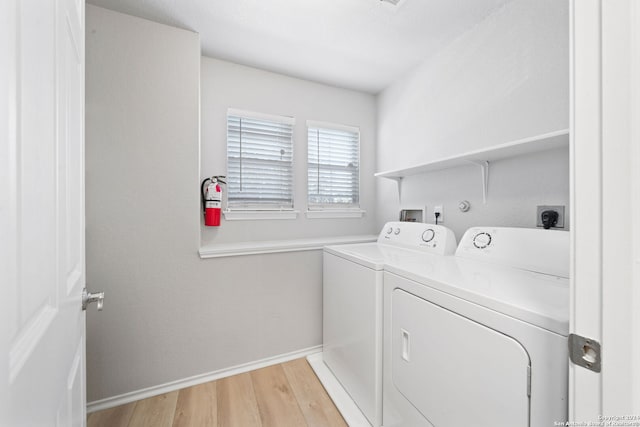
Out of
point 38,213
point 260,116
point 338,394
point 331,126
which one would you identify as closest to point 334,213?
point 331,126

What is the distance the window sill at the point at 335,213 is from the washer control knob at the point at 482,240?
129cm

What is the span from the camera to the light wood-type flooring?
1.50 m

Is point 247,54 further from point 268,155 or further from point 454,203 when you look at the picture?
point 454,203

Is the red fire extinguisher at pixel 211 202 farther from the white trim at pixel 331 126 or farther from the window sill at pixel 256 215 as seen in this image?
the white trim at pixel 331 126

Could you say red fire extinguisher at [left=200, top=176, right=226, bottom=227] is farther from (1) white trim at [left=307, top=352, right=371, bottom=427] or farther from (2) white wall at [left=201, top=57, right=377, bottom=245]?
(1) white trim at [left=307, top=352, right=371, bottom=427]

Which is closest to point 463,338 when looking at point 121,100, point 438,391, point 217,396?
point 438,391

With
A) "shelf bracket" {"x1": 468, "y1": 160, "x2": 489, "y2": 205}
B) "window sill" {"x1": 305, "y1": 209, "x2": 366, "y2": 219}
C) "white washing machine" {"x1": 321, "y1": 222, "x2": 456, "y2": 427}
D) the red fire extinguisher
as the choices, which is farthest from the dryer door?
the red fire extinguisher

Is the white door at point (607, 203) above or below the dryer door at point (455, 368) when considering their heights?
above

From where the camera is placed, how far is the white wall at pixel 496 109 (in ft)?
4.45

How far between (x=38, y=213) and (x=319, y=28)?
6.31ft

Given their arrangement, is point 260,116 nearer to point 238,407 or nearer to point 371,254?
point 371,254

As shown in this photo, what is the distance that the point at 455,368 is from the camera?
96 centimetres

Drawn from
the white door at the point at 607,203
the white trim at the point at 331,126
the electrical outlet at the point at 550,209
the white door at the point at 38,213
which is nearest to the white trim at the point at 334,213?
the white trim at the point at 331,126

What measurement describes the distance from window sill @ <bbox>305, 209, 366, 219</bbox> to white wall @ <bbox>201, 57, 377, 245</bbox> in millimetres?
42
